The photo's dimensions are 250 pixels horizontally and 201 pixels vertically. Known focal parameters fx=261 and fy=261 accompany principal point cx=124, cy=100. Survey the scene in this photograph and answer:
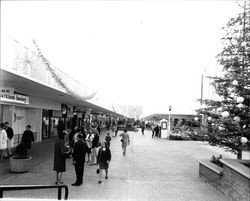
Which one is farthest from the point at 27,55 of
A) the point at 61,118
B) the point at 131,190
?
the point at 61,118

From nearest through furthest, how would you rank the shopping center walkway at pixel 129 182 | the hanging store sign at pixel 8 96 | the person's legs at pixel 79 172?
the shopping center walkway at pixel 129 182, the person's legs at pixel 79 172, the hanging store sign at pixel 8 96

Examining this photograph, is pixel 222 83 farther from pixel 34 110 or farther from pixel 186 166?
pixel 34 110

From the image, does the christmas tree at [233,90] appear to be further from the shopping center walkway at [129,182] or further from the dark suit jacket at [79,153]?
the dark suit jacket at [79,153]

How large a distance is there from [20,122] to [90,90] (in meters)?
5.51

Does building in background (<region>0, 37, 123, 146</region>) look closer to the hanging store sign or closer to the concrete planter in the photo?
the hanging store sign

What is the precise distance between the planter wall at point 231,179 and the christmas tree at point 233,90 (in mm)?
917

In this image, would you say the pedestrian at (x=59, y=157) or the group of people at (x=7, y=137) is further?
the group of people at (x=7, y=137)

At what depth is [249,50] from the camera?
765 cm

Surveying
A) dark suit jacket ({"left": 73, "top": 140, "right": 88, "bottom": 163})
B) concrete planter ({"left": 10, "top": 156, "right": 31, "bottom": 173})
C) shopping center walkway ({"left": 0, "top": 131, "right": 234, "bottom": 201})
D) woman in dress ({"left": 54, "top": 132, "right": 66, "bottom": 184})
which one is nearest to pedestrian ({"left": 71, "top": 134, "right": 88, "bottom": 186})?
dark suit jacket ({"left": 73, "top": 140, "right": 88, "bottom": 163})

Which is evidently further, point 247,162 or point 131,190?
point 247,162

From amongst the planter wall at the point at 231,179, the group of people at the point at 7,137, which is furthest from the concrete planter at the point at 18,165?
the planter wall at the point at 231,179

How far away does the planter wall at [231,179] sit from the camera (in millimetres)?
6152

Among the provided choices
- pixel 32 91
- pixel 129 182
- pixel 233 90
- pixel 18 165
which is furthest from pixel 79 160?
pixel 32 91

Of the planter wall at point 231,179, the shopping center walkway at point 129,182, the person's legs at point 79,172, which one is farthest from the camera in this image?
the person's legs at point 79,172
